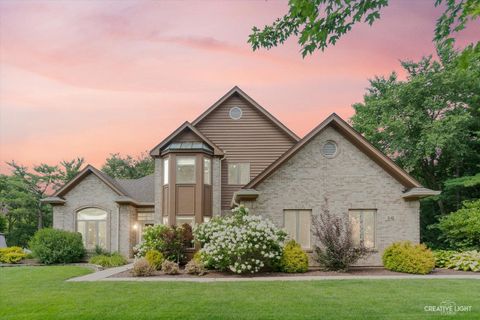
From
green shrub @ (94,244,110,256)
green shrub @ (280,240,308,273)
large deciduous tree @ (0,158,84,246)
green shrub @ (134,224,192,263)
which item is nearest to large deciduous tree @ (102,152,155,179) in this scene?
large deciduous tree @ (0,158,84,246)

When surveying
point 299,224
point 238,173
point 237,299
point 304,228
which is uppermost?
point 238,173

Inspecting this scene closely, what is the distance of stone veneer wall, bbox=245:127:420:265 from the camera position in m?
19.3

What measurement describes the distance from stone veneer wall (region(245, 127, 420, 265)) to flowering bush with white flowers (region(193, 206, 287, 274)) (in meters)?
2.15

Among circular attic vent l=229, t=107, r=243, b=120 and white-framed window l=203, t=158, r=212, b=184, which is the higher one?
circular attic vent l=229, t=107, r=243, b=120

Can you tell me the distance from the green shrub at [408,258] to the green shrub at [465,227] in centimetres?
673

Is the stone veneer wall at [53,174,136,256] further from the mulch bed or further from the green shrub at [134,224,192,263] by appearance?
the mulch bed

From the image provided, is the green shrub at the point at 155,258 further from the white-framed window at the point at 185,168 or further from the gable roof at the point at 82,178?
the gable roof at the point at 82,178

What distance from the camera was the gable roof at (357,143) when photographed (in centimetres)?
1894

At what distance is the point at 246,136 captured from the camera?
83.4ft

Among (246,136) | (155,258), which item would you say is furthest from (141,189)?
(155,258)

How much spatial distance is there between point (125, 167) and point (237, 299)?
49.8 metres

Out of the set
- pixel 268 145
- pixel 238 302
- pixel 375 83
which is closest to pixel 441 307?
pixel 238 302

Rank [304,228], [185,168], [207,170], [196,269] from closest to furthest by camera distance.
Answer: [196,269]
[304,228]
[185,168]
[207,170]

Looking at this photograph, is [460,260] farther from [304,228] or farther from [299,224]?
[299,224]
